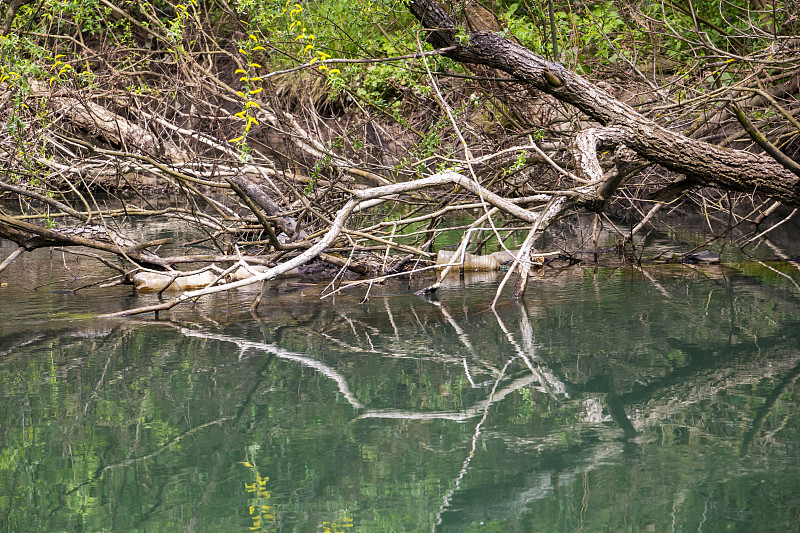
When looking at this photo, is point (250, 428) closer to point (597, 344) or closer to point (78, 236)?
point (597, 344)

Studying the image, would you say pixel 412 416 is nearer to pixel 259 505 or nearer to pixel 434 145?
pixel 259 505

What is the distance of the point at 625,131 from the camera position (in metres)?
6.39

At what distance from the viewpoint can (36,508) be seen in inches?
132

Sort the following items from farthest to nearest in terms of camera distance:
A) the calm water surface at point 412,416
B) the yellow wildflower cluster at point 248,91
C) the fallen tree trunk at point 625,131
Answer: the fallen tree trunk at point 625,131 → the yellow wildflower cluster at point 248,91 → the calm water surface at point 412,416

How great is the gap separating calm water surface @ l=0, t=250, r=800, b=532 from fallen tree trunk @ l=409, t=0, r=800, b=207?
0.96 m

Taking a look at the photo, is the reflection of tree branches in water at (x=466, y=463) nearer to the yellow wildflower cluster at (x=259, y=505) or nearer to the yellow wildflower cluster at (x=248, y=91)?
the yellow wildflower cluster at (x=259, y=505)

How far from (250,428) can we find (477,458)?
118cm

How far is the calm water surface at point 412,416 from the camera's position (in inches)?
130

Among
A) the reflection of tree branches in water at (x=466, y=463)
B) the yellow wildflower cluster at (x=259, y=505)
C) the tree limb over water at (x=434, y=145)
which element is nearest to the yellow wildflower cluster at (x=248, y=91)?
the tree limb over water at (x=434, y=145)

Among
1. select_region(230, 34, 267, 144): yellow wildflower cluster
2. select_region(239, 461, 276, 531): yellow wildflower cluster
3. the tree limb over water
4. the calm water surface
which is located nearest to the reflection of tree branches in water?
the calm water surface

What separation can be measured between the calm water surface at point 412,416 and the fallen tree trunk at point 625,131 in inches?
37.9

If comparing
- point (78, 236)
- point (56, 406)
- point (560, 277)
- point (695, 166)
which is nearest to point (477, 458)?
point (56, 406)

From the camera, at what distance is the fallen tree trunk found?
6.38 metres

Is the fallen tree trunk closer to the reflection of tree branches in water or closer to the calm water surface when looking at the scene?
the calm water surface
